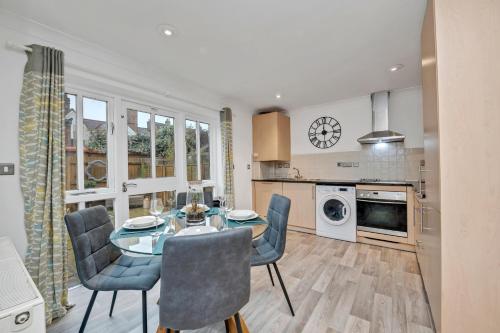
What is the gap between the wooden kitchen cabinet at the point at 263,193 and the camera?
3.88 metres

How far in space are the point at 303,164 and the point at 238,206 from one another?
1.55m

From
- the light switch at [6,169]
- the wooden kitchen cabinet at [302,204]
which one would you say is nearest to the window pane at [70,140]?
the light switch at [6,169]

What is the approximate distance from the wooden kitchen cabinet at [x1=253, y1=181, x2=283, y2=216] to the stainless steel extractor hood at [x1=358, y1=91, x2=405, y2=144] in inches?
64.0

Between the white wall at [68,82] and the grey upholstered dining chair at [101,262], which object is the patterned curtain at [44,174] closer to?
the white wall at [68,82]

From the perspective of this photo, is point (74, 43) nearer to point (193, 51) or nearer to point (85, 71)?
point (85, 71)

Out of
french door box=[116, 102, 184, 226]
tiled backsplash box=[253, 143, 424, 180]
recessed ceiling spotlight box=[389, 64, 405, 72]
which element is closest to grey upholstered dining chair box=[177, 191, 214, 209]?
french door box=[116, 102, 184, 226]

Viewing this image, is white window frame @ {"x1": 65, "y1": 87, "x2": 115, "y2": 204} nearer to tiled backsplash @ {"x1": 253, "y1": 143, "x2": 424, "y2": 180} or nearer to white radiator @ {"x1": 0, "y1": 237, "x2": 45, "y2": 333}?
white radiator @ {"x1": 0, "y1": 237, "x2": 45, "y2": 333}

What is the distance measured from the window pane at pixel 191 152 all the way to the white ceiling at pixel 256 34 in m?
0.70

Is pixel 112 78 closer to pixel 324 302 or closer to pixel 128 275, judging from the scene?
pixel 128 275

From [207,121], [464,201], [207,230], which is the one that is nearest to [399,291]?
[464,201]

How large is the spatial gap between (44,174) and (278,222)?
1.90 m

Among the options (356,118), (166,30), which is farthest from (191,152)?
(356,118)

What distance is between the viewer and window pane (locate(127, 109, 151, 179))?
251 centimetres

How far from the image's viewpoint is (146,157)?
265 cm
